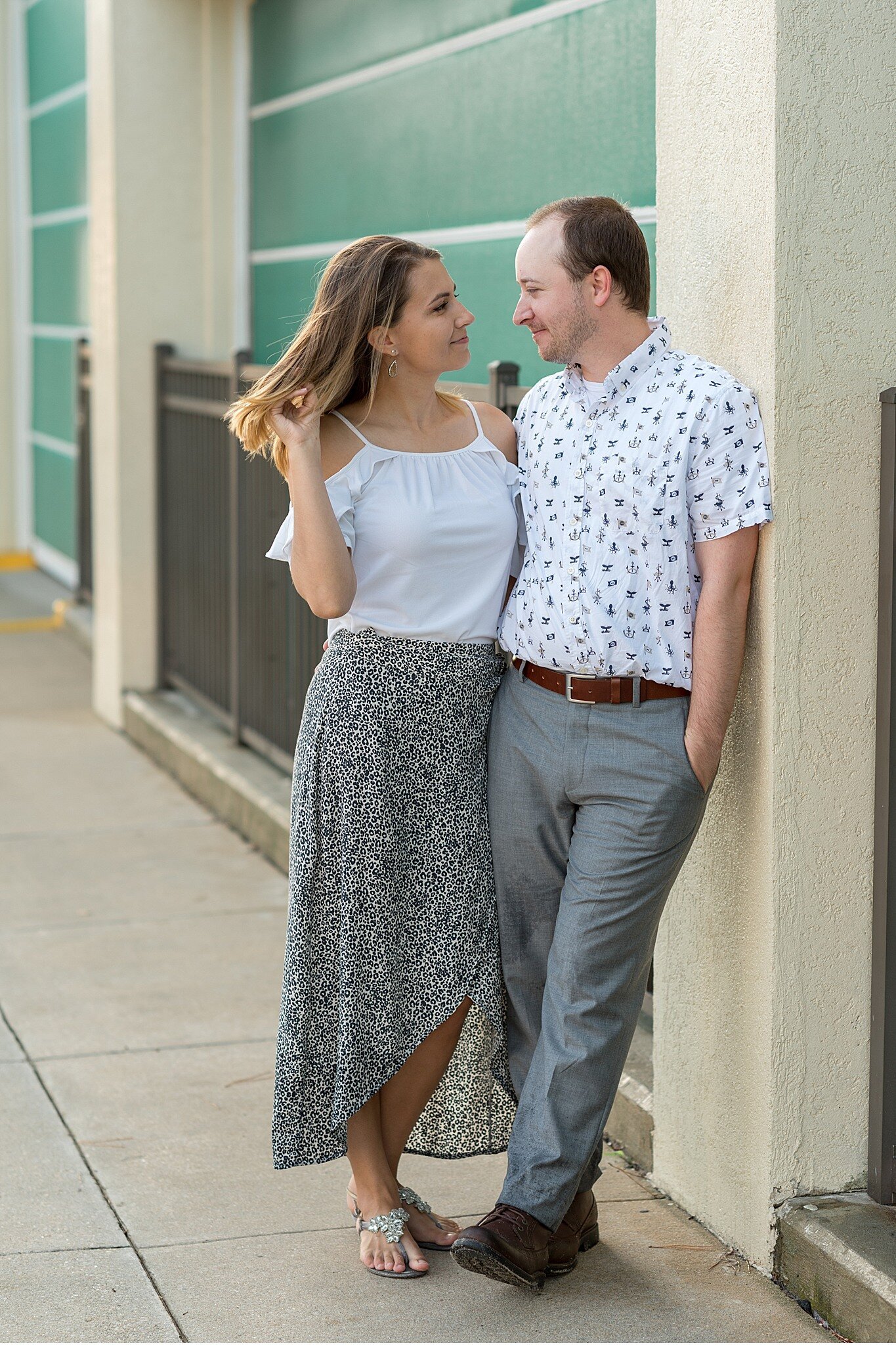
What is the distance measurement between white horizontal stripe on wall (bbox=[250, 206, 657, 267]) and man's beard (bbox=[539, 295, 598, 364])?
1.31m

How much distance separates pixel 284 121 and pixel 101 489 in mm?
2077

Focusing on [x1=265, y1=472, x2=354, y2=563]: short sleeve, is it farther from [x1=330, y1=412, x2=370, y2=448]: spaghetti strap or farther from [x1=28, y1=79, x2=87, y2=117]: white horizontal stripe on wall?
[x1=28, y1=79, x2=87, y2=117]: white horizontal stripe on wall

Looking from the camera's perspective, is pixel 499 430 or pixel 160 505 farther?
pixel 160 505

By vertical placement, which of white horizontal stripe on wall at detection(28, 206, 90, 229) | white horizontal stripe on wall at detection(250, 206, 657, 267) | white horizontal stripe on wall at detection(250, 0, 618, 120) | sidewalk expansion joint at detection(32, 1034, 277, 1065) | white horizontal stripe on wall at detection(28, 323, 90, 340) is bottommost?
sidewalk expansion joint at detection(32, 1034, 277, 1065)

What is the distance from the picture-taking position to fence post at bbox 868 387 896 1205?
10.6 feet

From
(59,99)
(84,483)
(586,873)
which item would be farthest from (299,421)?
(59,99)

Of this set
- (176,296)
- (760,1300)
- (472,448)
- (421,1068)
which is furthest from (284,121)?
(760,1300)

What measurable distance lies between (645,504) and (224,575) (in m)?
4.75

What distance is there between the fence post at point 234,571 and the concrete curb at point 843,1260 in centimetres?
437

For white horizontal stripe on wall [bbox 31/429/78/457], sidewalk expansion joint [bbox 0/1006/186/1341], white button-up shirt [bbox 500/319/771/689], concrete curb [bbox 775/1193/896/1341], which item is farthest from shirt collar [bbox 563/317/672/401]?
white horizontal stripe on wall [bbox 31/429/78/457]

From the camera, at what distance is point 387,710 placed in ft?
10.9

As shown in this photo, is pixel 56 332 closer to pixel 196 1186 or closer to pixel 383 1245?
pixel 196 1186

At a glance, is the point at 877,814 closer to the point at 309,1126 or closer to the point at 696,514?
the point at 696,514

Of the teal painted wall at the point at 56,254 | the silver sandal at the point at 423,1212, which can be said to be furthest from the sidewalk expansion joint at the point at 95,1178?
the teal painted wall at the point at 56,254
